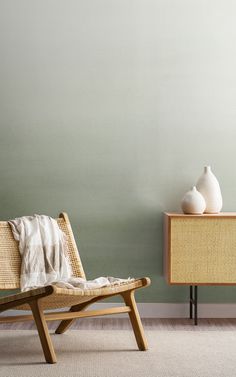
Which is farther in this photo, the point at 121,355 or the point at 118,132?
the point at 118,132

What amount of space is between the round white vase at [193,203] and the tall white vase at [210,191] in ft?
0.23

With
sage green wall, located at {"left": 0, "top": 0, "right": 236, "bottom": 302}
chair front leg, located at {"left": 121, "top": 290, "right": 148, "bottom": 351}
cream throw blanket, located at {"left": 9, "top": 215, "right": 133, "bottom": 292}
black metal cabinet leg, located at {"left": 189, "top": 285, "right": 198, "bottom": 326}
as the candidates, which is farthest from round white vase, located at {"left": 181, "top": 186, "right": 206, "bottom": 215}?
chair front leg, located at {"left": 121, "top": 290, "right": 148, "bottom": 351}

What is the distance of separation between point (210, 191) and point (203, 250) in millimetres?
411

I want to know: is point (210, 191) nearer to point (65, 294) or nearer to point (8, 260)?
point (8, 260)

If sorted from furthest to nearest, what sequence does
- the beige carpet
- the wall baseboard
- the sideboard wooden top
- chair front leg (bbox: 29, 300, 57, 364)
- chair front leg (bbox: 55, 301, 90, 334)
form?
1. the wall baseboard
2. the sideboard wooden top
3. chair front leg (bbox: 55, 301, 90, 334)
4. chair front leg (bbox: 29, 300, 57, 364)
5. the beige carpet

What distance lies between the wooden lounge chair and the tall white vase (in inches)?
38.3

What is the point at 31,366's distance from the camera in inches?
142

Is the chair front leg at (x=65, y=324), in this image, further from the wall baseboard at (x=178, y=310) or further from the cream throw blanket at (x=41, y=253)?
the wall baseboard at (x=178, y=310)

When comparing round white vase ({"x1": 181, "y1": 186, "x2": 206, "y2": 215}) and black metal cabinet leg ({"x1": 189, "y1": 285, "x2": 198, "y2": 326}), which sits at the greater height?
round white vase ({"x1": 181, "y1": 186, "x2": 206, "y2": 215})

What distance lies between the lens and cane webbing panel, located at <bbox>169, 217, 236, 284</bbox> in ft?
15.3

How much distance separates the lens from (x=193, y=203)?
4730mm

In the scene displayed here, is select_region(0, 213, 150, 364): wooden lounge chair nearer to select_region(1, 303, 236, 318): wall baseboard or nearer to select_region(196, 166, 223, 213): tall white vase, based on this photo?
select_region(1, 303, 236, 318): wall baseboard

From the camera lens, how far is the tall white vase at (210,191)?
4824mm

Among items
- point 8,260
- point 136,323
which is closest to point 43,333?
point 136,323
